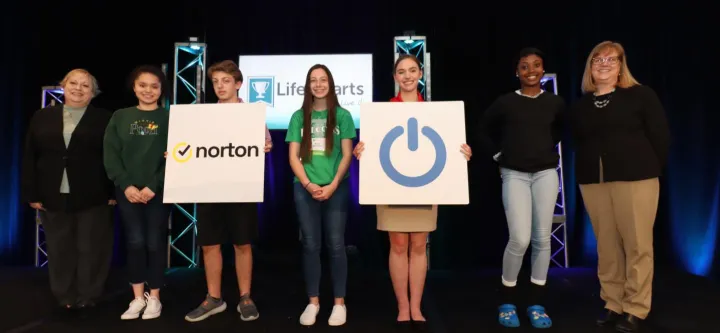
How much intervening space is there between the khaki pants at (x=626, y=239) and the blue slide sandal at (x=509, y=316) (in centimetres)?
58

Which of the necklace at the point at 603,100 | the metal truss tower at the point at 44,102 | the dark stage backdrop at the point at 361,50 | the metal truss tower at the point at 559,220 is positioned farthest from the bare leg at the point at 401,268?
the metal truss tower at the point at 44,102

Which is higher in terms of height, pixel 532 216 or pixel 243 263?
pixel 532 216

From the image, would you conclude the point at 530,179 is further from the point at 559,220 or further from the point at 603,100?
the point at 559,220

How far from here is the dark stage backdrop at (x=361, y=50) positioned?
420cm

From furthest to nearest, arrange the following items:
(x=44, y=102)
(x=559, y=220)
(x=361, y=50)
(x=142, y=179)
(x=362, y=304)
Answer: (x=361, y=50) → (x=44, y=102) → (x=559, y=220) → (x=362, y=304) → (x=142, y=179)

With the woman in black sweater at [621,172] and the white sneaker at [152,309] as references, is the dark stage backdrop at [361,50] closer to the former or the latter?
the woman in black sweater at [621,172]

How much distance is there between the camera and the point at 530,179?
208 centimetres

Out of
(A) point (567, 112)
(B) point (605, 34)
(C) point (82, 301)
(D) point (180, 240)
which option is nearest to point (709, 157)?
(B) point (605, 34)

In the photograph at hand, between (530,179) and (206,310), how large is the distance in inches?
77.2

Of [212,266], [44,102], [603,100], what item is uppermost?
[44,102]

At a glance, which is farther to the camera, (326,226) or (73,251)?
(73,251)

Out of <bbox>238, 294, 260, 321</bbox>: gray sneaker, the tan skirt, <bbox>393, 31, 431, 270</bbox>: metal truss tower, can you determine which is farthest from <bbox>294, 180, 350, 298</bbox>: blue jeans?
<bbox>393, 31, 431, 270</bbox>: metal truss tower

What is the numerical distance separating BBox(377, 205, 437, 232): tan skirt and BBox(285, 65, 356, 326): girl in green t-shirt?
26cm

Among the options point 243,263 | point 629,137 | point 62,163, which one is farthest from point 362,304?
point 62,163
